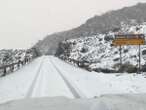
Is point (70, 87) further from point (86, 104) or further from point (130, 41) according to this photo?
point (130, 41)

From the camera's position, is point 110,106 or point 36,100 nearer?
point 110,106

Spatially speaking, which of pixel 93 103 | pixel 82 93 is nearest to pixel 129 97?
pixel 93 103

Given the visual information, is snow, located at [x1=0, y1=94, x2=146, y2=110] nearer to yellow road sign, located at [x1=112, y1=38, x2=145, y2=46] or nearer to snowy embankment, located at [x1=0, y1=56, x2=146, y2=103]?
snowy embankment, located at [x1=0, y1=56, x2=146, y2=103]

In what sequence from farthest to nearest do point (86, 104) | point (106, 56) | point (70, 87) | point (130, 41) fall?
point (106, 56), point (130, 41), point (70, 87), point (86, 104)

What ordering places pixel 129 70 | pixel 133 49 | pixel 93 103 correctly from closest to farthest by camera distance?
pixel 93 103 < pixel 129 70 < pixel 133 49

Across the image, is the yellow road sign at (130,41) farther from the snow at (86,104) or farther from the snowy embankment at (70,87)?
the snow at (86,104)

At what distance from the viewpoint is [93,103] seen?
9117 mm

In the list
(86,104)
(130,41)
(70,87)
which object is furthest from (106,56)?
Answer: (86,104)

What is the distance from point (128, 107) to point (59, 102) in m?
2.08

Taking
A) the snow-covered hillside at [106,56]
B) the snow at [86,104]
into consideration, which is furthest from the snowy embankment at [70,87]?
the snow-covered hillside at [106,56]

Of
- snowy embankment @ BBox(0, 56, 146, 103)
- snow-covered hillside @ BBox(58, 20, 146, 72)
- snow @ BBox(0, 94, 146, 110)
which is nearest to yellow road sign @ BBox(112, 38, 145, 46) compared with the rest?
snow-covered hillside @ BBox(58, 20, 146, 72)

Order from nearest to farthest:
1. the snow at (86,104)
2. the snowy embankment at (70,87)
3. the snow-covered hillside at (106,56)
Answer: the snow at (86,104)
the snowy embankment at (70,87)
the snow-covered hillside at (106,56)

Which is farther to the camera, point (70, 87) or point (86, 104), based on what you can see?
point (70, 87)

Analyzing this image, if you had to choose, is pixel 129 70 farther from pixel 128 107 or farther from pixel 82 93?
pixel 128 107
